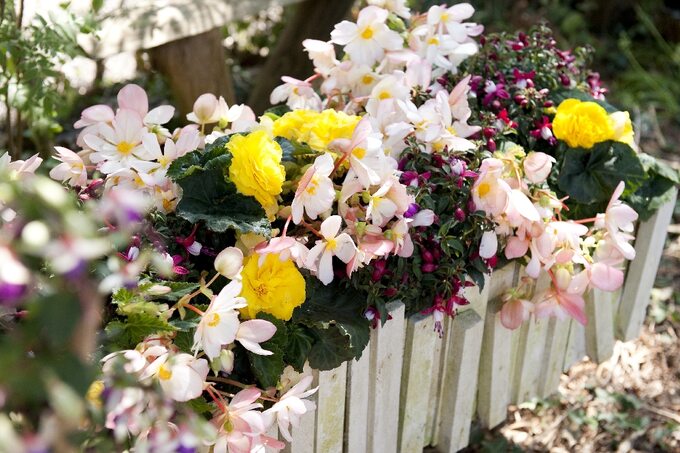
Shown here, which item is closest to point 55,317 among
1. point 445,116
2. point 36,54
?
point 445,116

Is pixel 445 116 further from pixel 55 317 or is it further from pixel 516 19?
pixel 516 19

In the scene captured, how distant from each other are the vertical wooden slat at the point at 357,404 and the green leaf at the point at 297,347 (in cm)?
17

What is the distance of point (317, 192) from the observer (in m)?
1.35

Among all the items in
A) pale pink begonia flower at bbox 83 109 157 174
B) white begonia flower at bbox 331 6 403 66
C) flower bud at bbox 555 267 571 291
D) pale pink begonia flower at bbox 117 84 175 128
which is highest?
white begonia flower at bbox 331 6 403 66

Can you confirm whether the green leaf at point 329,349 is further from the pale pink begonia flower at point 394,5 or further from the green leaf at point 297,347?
the pale pink begonia flower at point 394,5

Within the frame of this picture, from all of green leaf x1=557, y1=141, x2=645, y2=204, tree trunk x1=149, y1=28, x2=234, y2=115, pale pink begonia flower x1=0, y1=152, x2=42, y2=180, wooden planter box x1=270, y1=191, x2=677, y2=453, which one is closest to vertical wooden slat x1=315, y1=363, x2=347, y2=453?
wooden planter box x1=270, y1=191, x2=677, y2=453

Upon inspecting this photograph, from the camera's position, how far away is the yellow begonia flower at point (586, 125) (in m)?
1.86

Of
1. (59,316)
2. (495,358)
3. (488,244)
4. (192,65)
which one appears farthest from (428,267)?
(192,65)

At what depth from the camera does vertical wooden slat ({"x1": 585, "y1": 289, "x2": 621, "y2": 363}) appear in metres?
2.16

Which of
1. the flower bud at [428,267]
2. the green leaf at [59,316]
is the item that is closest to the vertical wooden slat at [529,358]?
the flower bud at [428,267]

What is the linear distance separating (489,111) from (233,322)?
941mm

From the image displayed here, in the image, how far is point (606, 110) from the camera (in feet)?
6.86

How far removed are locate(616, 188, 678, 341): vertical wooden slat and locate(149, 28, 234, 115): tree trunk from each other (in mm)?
1464

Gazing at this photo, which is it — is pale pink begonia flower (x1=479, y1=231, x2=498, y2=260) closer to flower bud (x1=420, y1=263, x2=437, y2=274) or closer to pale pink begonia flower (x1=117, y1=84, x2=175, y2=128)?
flower bud (x1=420, y1=263, x2=437, y2=274)
